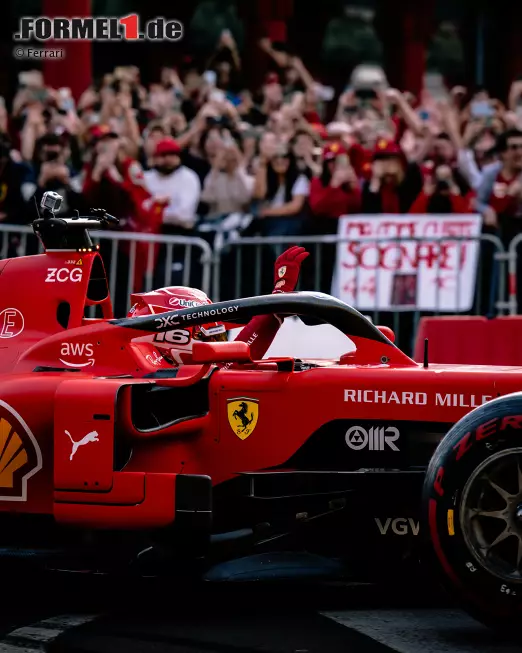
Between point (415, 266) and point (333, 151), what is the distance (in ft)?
5.60

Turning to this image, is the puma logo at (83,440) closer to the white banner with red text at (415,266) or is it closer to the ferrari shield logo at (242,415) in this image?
the ferrari shield logo at (242,415)

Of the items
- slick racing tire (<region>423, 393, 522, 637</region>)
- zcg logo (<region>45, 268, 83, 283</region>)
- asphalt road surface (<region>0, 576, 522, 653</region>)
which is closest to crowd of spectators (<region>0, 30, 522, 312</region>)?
zcg logo (<region>45, 268, 83, 283</region>)

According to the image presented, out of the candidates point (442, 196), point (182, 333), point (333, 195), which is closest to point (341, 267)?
point (333, 195)

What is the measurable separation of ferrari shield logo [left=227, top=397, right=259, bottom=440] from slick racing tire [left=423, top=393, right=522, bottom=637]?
914 millimetres

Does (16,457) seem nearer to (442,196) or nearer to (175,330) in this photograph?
(175,330)

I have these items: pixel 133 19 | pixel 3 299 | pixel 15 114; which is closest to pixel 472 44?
pixel 133 19

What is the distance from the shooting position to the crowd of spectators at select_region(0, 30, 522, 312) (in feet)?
42.2

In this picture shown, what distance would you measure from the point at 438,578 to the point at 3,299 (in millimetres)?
2715

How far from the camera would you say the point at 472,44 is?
27641 mm

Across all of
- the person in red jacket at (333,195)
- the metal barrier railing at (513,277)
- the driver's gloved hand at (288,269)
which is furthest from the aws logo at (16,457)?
the person in red jacket at (333,195)

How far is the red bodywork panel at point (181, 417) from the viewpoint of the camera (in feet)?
19.0

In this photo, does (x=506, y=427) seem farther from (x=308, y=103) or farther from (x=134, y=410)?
(x=308, y=103)

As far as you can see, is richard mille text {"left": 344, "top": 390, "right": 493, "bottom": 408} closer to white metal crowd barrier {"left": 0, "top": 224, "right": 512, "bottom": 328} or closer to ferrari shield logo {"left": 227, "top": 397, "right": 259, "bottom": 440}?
ferrari shield logo {"left": 227, "top": 397, "right": 259, "bottom": 440}

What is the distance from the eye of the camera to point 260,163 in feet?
44.2
